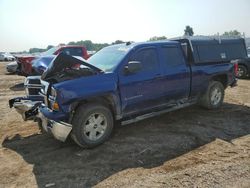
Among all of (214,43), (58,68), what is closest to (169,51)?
(214,43)

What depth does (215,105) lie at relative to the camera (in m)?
7.61

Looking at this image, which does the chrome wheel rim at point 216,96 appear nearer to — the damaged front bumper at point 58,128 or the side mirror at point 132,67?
the side mirror at point 132,67

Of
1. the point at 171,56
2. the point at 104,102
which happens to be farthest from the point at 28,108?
the point at 171,56

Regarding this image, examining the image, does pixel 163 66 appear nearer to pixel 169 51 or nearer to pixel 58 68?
pixel 169 51

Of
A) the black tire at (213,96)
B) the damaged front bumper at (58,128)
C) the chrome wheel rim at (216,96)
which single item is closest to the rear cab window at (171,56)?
the black tire at (213,96)

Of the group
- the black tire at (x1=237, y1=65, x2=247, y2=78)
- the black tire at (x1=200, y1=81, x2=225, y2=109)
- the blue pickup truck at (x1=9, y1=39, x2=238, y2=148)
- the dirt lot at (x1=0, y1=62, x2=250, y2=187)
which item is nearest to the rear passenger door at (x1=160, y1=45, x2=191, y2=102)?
the blue pickup truck at (x1=9, y1=39, x2=238, y2=148)

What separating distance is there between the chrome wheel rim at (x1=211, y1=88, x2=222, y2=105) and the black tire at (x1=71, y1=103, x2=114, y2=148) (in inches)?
133

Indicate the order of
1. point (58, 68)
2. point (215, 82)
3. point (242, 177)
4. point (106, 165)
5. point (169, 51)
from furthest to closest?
point (215, 82)
point (169, 51)
point (58, 68)
point (106, 165)
point (242, 177)

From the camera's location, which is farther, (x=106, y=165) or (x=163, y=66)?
(x=163, y=66)

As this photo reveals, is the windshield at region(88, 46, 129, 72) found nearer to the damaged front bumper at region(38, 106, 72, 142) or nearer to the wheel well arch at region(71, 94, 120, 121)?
the wheel well arch at region(71, 94, 120, 121)

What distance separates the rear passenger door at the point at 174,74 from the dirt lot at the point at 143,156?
688 millimetres

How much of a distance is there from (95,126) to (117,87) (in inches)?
32.6

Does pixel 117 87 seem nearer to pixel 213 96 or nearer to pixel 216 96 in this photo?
pixel 213 96

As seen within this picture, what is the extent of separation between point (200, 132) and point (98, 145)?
2.17m
